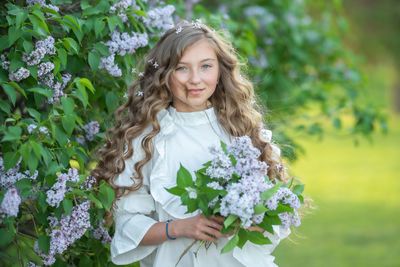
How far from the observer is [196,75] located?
94.2 inches

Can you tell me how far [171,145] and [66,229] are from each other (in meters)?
0.59

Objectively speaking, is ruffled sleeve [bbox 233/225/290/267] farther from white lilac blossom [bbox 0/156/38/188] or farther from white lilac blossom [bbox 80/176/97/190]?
white lilac blossom [bbox 0/156/38/188]

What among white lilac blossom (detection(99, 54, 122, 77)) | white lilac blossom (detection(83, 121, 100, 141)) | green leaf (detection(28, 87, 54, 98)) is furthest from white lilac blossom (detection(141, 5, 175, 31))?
green leaf (detection(28, 87, 54, 98))

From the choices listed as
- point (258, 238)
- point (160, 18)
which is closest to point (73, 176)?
point (258, 238)

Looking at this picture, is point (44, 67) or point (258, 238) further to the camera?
point (44, 67)

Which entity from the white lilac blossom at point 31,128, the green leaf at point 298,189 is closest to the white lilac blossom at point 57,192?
the white lilac blossom at point 31,128

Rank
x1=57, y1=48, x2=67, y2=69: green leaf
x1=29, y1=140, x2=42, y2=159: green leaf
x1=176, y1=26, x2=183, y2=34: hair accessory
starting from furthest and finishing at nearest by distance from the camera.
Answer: x1=176, y1=26, x2=183, y2=34: hair accessory → x1=57, y1=48, x2=67, y2=69: green leaf → x1=29, y1=140, x2=42, y2=159: green leaf

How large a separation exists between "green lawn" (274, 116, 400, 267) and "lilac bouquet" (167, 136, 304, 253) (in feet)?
2.57

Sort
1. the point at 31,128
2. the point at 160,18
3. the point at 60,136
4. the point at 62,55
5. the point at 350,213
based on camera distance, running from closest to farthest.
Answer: the point at 31,128, the point at 60,136, the point at 62,55, the point at 160,18, the point at 350,213

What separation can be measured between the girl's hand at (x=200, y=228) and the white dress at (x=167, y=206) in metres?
0.09

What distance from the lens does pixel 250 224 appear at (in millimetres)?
1986

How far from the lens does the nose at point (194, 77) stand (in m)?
2.38

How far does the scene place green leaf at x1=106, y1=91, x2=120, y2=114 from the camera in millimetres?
2713

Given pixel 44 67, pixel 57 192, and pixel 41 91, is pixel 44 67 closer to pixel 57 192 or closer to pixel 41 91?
pixel 41 91
